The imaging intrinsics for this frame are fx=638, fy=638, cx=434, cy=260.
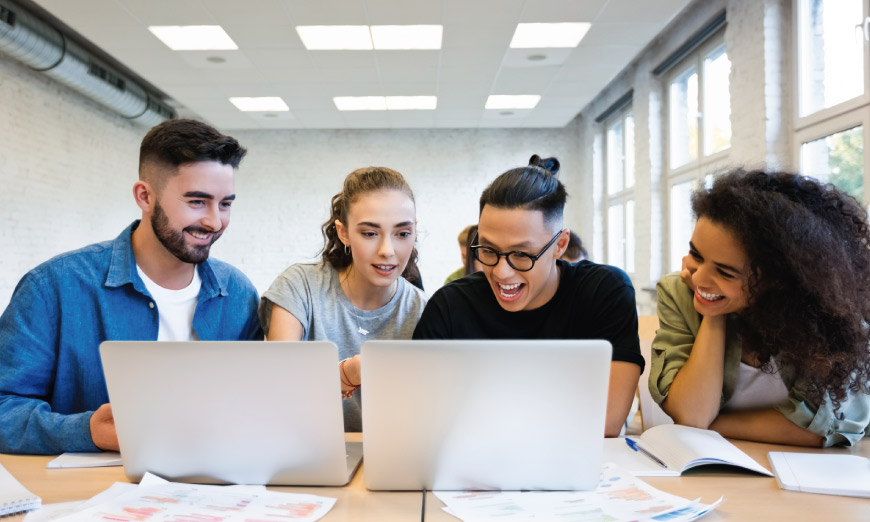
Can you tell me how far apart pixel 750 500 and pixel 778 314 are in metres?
0.51

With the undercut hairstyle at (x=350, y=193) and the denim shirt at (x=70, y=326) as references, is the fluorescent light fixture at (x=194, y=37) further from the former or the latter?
the denim shirt at (x=70, y=326)

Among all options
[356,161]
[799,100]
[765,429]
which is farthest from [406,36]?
[765,429]

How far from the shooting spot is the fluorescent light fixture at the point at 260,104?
23.8 ft

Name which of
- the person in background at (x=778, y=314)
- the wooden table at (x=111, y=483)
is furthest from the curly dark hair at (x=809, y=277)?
the wooden table at (x=111, y=483)

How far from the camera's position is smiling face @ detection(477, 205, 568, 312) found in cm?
158

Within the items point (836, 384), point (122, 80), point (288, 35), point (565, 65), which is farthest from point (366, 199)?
point (122, 80)

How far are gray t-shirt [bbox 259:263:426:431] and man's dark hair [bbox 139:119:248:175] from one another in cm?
39

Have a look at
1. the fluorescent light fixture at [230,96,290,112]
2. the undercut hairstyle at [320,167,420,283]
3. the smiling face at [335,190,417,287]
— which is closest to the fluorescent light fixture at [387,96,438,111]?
the fluorescent light fixture at [230,96,290,112]

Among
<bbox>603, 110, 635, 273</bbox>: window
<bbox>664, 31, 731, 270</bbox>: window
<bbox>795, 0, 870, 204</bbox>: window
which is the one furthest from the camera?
<bbox>603, 110, 635, 273</bbox>: window

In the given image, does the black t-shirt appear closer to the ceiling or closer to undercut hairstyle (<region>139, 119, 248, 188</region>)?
undercut hairstyle (<region>139, 119, 248, 188</region>)

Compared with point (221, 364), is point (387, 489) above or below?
below

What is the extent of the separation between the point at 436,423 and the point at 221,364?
37 centimetres

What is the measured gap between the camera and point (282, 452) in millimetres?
1127

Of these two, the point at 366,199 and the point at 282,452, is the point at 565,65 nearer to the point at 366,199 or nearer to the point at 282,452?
the point at 366,199
